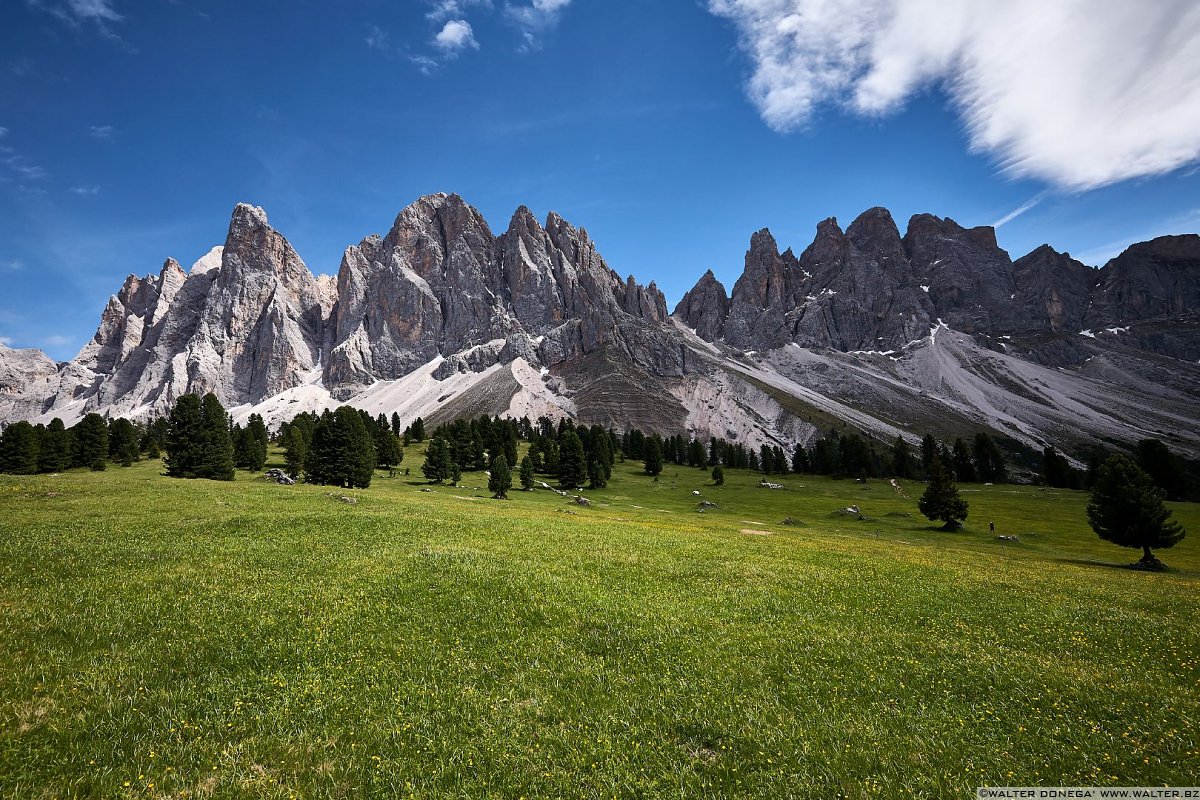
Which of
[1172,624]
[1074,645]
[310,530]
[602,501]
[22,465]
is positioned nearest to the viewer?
[1074,645]

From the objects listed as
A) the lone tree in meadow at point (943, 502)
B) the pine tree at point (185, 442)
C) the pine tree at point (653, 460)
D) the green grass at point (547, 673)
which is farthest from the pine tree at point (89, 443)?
the lone tree in meadow at point (943, 502)

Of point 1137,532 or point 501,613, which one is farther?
point 1137,532

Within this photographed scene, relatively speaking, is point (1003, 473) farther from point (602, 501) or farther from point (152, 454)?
point (152, 454)

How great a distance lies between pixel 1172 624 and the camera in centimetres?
1738

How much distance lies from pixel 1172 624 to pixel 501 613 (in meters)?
23.5

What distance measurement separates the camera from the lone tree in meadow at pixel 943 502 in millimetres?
62562

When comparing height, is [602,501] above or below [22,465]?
below

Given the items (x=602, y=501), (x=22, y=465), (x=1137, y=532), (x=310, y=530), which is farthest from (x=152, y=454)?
→ (x=1137, y=532)

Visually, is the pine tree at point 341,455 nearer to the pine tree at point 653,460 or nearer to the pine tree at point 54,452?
the pine tree at point 54,452

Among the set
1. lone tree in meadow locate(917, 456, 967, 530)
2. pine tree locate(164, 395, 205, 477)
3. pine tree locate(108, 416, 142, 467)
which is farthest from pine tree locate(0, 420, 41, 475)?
lone tree in meadow locate(917, 456, 967, 530)

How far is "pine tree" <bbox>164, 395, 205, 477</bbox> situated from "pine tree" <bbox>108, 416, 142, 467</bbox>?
35637 mm

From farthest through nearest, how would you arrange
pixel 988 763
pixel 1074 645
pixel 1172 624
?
pixel 1172 624 < pixel 1074 645 < pixel 988 763

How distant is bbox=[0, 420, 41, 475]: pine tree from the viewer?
71.9m

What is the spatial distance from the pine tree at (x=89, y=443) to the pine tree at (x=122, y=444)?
317cm
